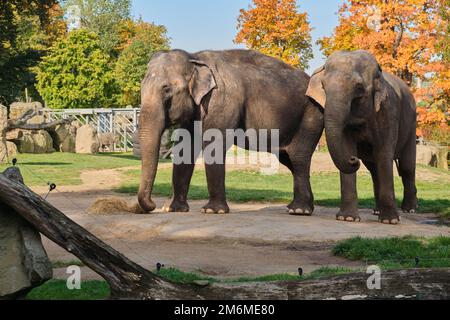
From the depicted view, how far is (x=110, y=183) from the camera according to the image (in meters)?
23.5

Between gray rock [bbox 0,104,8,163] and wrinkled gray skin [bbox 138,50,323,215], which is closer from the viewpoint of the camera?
wrinkled gray skin [bbox 138,50,323,215]

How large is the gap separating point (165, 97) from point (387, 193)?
4422mm

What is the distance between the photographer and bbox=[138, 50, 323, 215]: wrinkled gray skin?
13.9m

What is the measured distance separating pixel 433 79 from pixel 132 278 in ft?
86.6

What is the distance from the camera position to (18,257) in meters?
7.14

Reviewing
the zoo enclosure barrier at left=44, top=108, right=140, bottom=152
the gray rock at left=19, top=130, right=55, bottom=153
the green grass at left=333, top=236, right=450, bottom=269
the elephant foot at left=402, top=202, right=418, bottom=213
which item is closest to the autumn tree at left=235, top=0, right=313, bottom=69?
the zoo enclosure barrier at left=44, top=108, right=140, bottom=152

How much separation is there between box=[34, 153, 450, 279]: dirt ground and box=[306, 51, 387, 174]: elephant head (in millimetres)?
1342

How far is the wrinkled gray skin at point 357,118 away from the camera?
1357 centimetres

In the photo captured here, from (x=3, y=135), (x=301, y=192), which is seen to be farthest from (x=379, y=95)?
(x=3, y=135)

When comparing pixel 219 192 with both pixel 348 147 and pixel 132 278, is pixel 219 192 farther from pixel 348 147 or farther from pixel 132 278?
pixel 132 278

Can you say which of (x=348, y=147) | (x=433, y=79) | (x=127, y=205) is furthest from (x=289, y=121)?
(x=433, y=79)

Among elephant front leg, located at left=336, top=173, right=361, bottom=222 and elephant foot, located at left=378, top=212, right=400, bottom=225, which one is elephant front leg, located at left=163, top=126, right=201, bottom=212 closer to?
elephant front leg, located at left=336, top=173, right=361, bottom=222
